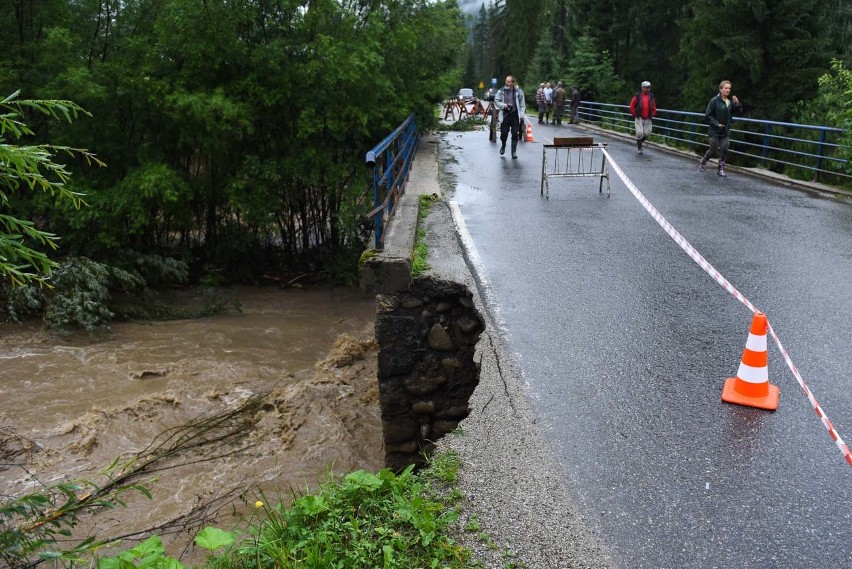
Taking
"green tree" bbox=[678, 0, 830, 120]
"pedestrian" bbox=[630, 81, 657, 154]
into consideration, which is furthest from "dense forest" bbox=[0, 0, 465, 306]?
"green tree" bbox=[678, 0, 830, 120]

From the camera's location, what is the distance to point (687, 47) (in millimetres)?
21969

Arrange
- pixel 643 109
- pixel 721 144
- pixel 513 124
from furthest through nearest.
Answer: pixel 643 109
pixel 513 124
pixel 721 144

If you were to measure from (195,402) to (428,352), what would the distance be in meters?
4.01

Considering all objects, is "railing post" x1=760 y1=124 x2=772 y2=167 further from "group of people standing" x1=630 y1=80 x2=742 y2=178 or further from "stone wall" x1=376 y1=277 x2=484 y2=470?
"stone wall" x1=376 y1=277 x2=484 y2=470

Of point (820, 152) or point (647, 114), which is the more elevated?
point (647, 114)

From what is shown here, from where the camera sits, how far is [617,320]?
671 cm

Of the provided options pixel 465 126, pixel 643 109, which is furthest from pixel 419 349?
pixel 465 126

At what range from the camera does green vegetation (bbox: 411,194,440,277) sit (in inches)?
253

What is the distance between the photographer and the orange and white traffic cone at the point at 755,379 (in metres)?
5.07

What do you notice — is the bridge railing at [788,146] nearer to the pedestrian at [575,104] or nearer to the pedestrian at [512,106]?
the pedestrian at [512,106]

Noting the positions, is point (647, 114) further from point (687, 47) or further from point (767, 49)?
point (687, 47)

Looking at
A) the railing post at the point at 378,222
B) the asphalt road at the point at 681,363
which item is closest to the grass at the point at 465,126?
the asphalt road at the point at 681,363

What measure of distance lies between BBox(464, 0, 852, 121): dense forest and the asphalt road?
826cm

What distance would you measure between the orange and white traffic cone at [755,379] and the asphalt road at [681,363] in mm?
82
